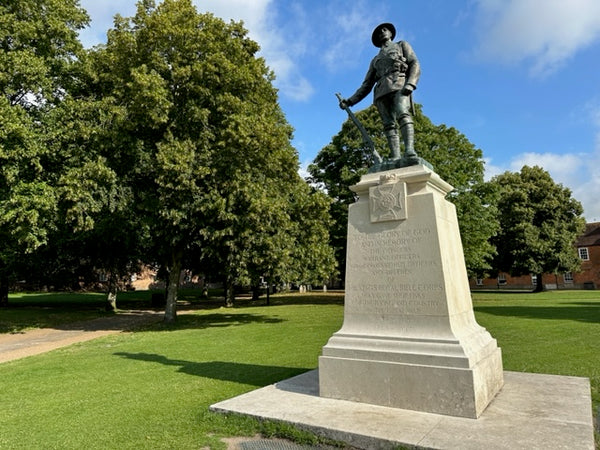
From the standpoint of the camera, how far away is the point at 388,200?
19.9 feet

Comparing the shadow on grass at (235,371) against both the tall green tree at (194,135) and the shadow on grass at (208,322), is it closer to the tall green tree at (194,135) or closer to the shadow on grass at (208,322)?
the tall green tree at (194,135)

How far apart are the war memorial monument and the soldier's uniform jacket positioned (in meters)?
0.02

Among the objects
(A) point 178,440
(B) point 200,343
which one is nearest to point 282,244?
(B) point 200,343

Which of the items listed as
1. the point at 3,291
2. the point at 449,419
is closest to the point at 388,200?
the point at 449,419

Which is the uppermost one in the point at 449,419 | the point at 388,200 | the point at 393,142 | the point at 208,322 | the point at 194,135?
the point at 194,135

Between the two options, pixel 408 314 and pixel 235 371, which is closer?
pixel 408 314

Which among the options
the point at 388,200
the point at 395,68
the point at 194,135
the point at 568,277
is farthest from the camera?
the point at 568,277

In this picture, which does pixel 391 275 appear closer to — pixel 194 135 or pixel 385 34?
pixel 385 34

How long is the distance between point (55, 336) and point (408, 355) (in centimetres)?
1631

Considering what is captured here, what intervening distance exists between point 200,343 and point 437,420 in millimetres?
9559

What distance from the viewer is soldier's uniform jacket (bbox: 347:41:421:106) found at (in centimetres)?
648

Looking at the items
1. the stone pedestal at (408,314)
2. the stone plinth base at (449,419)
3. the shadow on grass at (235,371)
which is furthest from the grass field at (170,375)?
the stone pedestal at (408,314)

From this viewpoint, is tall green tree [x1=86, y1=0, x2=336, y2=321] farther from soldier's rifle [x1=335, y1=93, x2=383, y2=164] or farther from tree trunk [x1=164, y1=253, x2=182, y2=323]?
soldier's rifle [x1=335, y1=93, x2=383, y2=164]

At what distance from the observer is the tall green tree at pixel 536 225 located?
40906mm
